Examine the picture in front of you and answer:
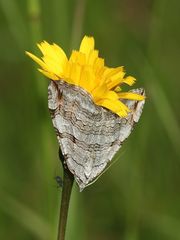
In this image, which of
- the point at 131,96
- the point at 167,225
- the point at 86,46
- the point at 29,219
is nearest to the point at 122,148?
the point at 167,225

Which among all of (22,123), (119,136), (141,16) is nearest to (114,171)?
(22,123)

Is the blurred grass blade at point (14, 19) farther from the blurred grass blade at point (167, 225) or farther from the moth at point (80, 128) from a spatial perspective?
the moth at point (80, 128)

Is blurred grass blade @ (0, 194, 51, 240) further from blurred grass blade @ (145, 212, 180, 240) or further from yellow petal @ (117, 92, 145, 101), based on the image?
yellow petal @ (117, 92, 145, 101)

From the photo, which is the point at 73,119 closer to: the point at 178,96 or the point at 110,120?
the point at 110,120

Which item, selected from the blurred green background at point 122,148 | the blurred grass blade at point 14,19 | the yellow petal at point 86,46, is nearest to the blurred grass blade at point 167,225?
the blurred green background at point 122,148

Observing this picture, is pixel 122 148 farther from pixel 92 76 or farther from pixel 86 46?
pixel 92 76

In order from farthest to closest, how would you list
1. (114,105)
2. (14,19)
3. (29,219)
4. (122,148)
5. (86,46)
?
1. (122,148)
2. (14,19)
3. (29,219)
4. (86,46)
5. (114,105)
